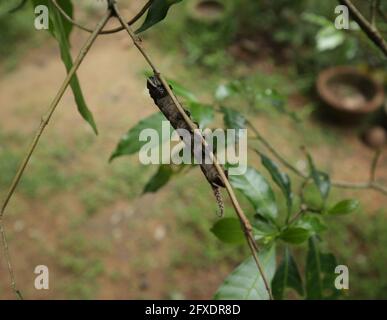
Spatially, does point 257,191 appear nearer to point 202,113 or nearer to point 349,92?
point 202,113

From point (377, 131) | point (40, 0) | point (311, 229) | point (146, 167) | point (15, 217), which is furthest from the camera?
point (377, 131)

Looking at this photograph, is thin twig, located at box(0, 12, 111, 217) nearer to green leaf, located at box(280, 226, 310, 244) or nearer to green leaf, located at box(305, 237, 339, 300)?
green leaf, located at box(280, 226, 310, 244)

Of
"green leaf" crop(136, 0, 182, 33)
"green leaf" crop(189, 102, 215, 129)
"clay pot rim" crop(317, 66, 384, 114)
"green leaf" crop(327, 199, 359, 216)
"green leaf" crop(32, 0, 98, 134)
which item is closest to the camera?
"green leaf" crop(136, 0, 182, 33)

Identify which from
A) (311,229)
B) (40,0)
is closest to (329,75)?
(311,229)

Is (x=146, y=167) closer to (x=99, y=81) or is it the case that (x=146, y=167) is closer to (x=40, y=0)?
(x=99, y=81)

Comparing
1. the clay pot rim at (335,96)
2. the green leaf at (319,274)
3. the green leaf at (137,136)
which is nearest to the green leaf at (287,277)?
the green leaf at (319,274)

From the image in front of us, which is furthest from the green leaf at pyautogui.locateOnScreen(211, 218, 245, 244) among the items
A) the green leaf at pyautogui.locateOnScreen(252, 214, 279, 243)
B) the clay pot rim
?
the clay pot rim

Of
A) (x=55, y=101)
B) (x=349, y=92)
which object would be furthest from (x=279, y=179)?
(x=349, y=92)

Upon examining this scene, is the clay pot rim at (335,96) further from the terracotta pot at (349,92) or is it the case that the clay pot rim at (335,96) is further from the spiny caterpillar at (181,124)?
the spiny caterpillar at (181,124)
